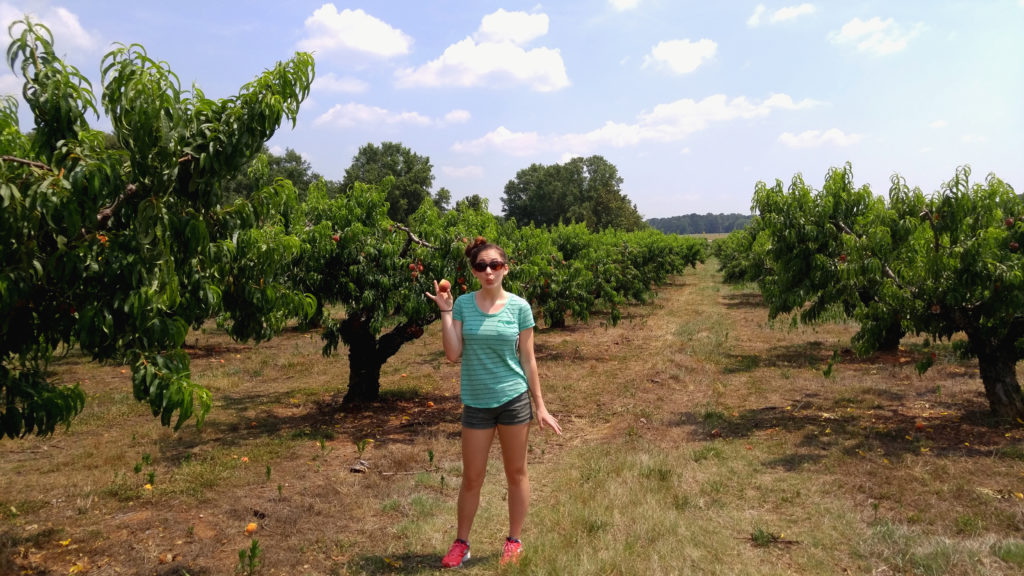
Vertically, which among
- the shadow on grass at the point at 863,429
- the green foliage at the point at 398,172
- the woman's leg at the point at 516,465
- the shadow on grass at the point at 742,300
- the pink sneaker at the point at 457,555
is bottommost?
the shadow on grass at the point at 863,429

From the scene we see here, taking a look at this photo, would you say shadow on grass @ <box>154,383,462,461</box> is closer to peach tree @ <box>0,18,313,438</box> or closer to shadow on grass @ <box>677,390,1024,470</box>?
shadow on grass @ <box>677,390,1024,470</box>

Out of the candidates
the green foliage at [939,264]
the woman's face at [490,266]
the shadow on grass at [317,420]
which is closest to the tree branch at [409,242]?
the shadow on grass at [317,420]

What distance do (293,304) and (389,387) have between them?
5871mm

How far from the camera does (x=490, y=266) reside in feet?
13.1

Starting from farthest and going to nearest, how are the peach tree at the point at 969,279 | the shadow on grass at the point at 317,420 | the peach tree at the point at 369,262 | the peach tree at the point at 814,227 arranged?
the peach tree at the point at 814,227 < the peach tree at the point at 369,262 < the shadow on grass at the point at 317,420 < the peach tree at the point at 969,279

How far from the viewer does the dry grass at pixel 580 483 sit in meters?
4.59

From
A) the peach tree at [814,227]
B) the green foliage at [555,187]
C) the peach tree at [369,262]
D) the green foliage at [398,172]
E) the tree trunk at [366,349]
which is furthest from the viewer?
the green foliage at [555,187]

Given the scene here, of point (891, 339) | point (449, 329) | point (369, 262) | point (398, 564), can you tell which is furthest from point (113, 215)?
point (891, 339)

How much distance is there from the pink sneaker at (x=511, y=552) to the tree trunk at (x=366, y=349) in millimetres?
5473

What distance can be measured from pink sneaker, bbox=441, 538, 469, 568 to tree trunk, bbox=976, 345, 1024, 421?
713 centimetres

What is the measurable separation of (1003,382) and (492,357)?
24.0 feet

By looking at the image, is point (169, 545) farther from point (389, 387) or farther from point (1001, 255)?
point (1001, 255)

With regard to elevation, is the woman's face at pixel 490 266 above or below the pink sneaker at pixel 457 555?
above

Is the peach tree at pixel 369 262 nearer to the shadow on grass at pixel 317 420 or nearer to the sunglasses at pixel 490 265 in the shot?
the shadow on grass at pixel 317 420
